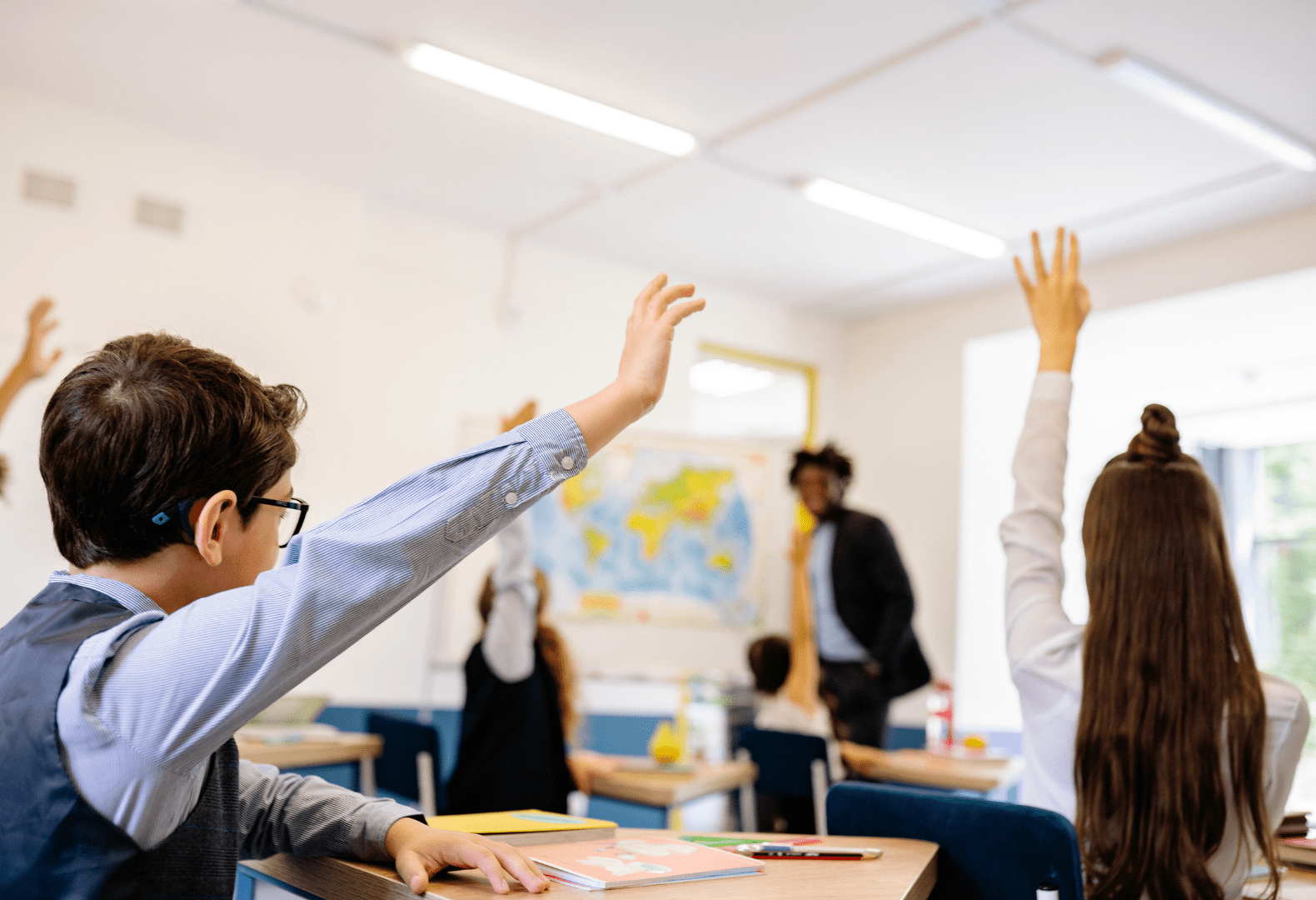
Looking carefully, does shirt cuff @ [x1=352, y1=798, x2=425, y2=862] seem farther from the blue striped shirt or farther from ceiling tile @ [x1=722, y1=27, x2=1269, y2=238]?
ceiling tile @ [x1=722, y1=27, x2=1269, y2=238]

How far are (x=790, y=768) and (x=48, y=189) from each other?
336 cm

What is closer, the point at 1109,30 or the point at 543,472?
the point at 543,472

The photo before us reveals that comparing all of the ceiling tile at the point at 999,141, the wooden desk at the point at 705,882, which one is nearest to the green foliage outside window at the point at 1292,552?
the ceiling tile at the point at 999,141

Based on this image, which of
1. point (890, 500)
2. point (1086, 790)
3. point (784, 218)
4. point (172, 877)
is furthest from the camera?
point (890, 500)

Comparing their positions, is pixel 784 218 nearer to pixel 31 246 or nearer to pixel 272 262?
pixel 272 262

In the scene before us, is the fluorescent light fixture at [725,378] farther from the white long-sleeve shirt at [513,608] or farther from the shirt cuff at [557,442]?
the shirt cuff at [557,442]

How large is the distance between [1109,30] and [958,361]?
105 inches

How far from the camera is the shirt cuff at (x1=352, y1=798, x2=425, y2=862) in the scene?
1.05 meters

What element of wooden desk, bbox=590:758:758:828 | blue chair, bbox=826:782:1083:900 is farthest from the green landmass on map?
blue chair, bbox=826:782:1083:900

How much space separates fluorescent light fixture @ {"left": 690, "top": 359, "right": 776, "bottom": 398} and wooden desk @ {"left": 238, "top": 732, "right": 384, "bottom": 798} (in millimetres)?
2944

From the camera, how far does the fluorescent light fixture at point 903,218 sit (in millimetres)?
4430

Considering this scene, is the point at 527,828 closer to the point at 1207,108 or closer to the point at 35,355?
the point at 35,355

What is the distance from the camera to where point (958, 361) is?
5.68m

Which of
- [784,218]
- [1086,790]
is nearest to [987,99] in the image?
[784,218]
